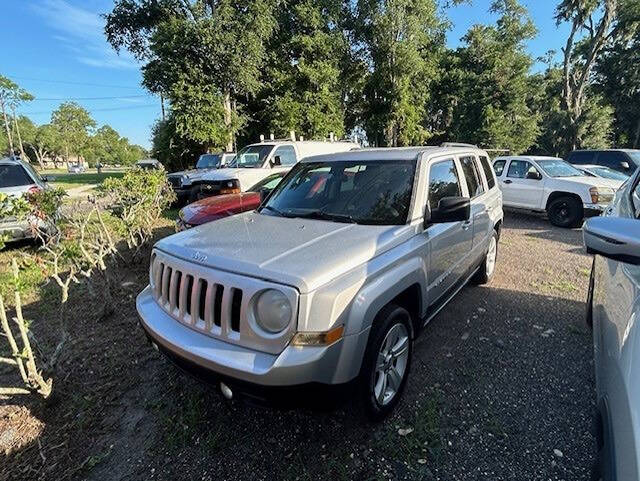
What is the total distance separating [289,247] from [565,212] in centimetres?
889

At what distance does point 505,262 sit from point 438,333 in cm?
312

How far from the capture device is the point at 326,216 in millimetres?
2986

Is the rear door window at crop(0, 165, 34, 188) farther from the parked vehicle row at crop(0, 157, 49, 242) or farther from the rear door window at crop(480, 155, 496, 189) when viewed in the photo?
the rear door window at crop(480, 155, 496, 189)

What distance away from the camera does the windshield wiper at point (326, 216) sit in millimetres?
2873

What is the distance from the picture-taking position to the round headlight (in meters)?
1.93

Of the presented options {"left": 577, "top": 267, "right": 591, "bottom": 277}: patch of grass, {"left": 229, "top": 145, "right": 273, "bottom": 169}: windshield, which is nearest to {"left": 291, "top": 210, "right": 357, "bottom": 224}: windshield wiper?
{"left": 577, "top": 267, "right": 591, "bottom": 277}: patch of grass

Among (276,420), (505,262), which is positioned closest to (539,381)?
(276,420)

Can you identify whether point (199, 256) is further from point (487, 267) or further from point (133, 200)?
point (133, 200)

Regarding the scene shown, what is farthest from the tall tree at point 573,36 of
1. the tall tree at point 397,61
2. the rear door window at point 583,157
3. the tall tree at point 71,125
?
the tall tree at point 71,125

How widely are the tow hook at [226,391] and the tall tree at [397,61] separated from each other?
79.6 ft

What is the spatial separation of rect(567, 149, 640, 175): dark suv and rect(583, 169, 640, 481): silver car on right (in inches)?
503

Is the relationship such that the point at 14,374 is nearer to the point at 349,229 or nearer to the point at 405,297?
the point at 349,229

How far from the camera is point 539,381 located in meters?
2.96

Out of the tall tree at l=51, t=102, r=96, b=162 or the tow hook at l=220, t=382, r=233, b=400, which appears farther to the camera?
the tall tree at l=51, t=102, r=96, b=162
